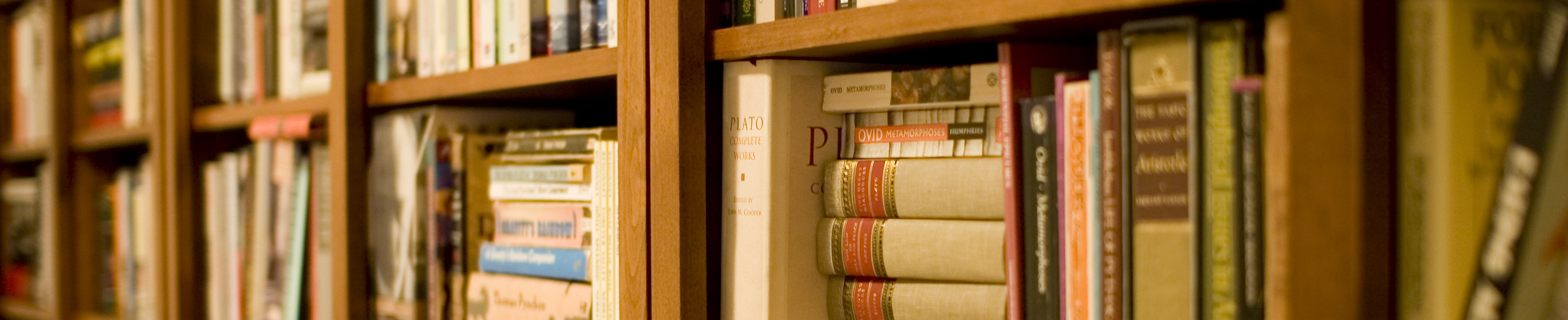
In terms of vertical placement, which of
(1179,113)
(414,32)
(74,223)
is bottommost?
(74,223)

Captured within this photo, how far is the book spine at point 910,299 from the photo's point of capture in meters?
0.72

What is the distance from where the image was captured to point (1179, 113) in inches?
22.8

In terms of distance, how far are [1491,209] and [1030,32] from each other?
267mm

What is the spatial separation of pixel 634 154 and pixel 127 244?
1.32 meters

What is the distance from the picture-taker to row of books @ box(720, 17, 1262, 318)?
567 mm

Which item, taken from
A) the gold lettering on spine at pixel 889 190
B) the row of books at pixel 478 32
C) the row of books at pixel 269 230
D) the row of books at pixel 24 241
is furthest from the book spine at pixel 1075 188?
the row of books at pixel 24 241

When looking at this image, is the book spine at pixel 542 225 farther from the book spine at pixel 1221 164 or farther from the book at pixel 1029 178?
the book spine at pixel 1221 164

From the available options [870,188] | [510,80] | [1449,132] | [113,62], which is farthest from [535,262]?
[113,62]

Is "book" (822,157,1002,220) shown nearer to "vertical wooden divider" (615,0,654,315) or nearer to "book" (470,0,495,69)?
"vertical wooden divider" (615,0,654,315)

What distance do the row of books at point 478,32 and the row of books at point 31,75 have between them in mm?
971

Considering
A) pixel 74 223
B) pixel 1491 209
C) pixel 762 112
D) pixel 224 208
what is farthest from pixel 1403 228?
pixel 74 223

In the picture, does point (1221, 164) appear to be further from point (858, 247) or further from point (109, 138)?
point (109, 138)

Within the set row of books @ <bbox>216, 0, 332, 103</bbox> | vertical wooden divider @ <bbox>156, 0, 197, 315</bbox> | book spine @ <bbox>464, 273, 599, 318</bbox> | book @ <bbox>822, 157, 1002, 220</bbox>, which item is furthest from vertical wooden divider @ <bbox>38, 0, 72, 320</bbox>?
book @ <bbox>822, 157, 1002, 220</bbox>

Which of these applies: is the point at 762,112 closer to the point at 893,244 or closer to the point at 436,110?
the point at 893,244
